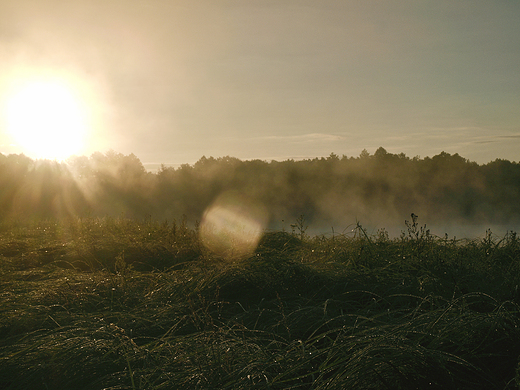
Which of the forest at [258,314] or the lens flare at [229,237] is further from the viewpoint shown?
the lens flare at [229,237]

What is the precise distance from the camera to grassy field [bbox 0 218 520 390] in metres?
1.80

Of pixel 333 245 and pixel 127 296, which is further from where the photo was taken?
pixel 333 245

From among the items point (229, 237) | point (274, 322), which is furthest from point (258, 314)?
point (229, 237)

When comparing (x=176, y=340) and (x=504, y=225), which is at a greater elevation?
(x=176, y=340)

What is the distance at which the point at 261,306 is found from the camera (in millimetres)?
3221

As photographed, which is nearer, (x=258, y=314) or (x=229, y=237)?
(x=258, y=314)

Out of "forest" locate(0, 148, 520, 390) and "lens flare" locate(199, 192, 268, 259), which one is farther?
"lens flare" locate(199, 192, 268, 259)

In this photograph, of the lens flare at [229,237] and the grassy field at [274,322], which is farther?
the lens flare at [229,237]

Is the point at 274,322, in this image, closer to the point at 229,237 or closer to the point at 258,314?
the point at 258,314

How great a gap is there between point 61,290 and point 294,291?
7.61ft

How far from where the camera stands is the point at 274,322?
2.80 m

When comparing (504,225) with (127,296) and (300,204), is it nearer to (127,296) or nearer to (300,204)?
(300,204)

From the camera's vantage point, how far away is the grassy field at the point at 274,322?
5.91 ft

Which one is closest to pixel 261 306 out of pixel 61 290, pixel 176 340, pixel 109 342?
pixel 176 340
